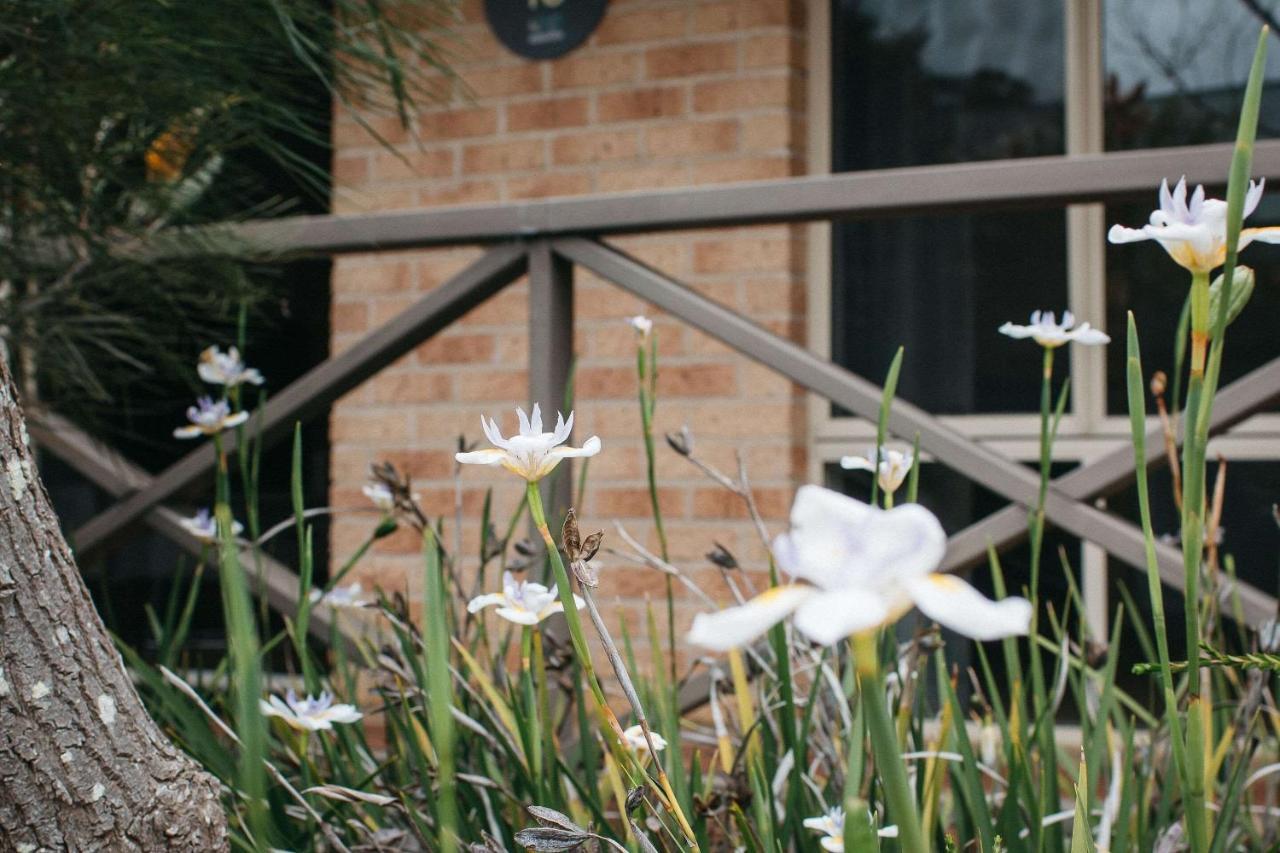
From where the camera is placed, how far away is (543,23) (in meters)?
2.75

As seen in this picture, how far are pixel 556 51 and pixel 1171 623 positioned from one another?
1760 millimetres

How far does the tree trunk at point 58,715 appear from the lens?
0.65m

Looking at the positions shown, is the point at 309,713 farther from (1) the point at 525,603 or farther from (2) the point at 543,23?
(2) the point at 543,23

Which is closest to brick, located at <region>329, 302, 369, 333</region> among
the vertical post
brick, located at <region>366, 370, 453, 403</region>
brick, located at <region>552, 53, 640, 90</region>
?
brick, located at <region>366, 370, 453, 403</region>

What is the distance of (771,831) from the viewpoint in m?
0.71

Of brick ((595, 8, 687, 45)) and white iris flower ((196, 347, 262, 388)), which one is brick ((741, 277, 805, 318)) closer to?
brick ((595, 8, 687, 45))

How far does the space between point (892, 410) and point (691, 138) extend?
1.42 metres

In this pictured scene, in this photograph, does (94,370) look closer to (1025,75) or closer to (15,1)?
(15,1)

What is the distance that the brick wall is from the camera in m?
2.55

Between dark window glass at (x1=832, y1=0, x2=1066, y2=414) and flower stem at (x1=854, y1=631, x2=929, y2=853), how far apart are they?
2.34 m

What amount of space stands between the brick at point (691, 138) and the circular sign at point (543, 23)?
28 centimetres

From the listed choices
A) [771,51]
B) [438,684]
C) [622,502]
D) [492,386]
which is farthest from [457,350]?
[438,684]

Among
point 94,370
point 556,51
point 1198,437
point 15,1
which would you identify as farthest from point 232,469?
point 1198,437

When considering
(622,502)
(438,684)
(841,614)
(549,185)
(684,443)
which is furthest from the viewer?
(549,185)
